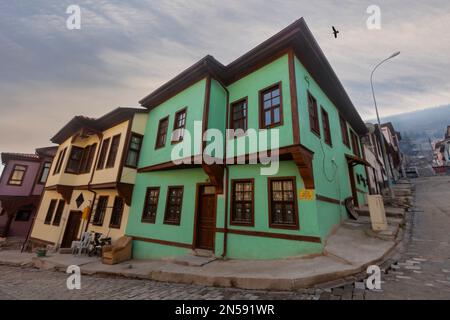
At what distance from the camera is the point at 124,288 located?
5.71m

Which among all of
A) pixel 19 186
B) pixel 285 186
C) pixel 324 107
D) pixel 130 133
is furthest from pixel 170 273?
pixel 19 186

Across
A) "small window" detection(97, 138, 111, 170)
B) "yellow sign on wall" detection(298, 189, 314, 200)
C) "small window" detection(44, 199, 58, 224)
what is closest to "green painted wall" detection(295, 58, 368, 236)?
"yellow sign on wall" detection(298, 189, 314, 200)

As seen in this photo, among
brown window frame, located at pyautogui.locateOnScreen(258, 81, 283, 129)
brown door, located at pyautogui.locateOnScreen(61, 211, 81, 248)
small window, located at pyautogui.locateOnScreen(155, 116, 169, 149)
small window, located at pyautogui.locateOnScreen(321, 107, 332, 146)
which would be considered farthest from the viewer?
brown door, located at pyautogui.locateOnScreen(61, 211, 81, 248)

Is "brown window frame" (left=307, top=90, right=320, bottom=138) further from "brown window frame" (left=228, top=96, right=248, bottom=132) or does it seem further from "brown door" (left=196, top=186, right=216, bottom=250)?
"brown door" (left=196, top=186, right=216, bottom=250)

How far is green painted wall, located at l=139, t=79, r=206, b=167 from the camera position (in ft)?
28.2

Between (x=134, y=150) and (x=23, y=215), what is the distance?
2020 cm

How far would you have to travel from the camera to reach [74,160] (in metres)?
14.0

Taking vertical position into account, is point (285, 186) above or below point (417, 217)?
above

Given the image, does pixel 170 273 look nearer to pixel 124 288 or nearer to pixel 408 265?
pixel 124 288

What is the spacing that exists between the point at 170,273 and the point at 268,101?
22.5 ft

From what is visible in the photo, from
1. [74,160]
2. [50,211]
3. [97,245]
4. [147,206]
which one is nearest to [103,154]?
[74,160]

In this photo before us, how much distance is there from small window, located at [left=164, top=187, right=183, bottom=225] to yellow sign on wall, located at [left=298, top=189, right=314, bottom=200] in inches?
213

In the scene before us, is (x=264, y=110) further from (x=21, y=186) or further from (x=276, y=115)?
(x=21, y=186)

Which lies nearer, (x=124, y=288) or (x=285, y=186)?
(x=124, y=288)
